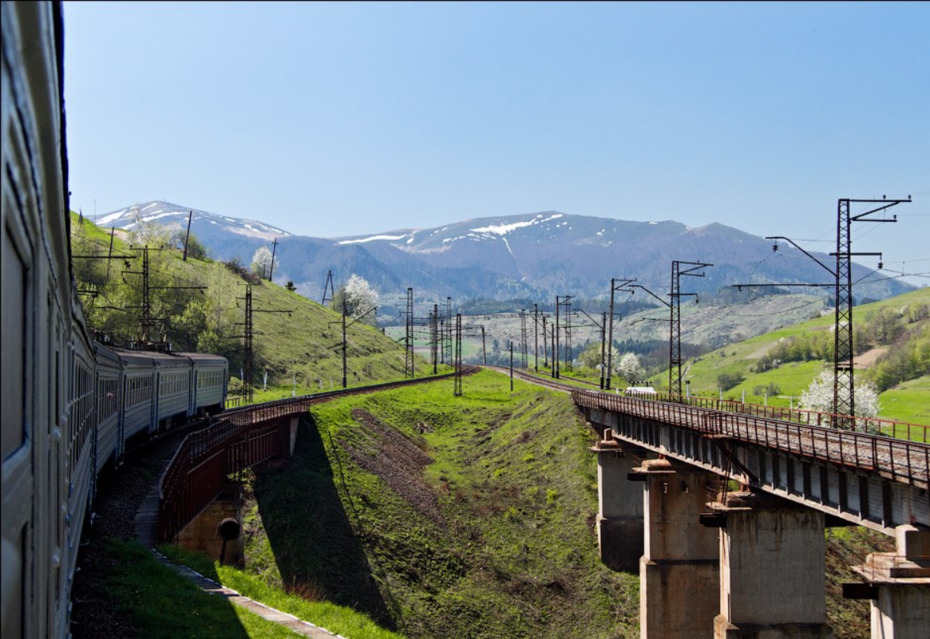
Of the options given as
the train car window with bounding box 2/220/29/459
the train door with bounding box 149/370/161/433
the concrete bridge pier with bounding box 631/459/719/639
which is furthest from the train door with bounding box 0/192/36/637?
the concrete bridge pier with bounding box 631/459/719/639

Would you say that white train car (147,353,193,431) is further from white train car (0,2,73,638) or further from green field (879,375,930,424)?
green field (879,375,930,424)

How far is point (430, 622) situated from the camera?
40.1 m

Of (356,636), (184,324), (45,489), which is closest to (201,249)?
(184,324)

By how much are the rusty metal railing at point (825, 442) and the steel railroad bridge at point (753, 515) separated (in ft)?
0.21

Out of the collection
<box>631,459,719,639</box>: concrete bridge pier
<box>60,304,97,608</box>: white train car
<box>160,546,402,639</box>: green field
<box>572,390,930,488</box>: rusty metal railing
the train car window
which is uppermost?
the train car window

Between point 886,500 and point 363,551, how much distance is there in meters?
27.0

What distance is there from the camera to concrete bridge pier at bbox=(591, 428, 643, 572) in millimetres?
52188

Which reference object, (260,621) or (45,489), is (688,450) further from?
(45,489)

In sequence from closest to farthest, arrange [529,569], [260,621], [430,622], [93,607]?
[93,607] < [260,621] < [430,622] < [529,569]

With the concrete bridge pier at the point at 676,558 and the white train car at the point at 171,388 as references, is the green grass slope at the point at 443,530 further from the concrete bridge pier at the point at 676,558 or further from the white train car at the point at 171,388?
the white train car at the point at 171,388

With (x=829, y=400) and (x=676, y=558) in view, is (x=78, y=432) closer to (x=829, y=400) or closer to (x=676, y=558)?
(x=676, y=558)

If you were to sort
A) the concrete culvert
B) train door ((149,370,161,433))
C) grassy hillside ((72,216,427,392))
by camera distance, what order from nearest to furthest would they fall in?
the concrete culvert < train door ((149,370,161,433)) < grassy hillside ((72,216,427,392))

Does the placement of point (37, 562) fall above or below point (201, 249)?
below

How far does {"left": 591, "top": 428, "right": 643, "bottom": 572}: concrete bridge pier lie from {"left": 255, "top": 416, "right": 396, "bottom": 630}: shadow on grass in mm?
15857
